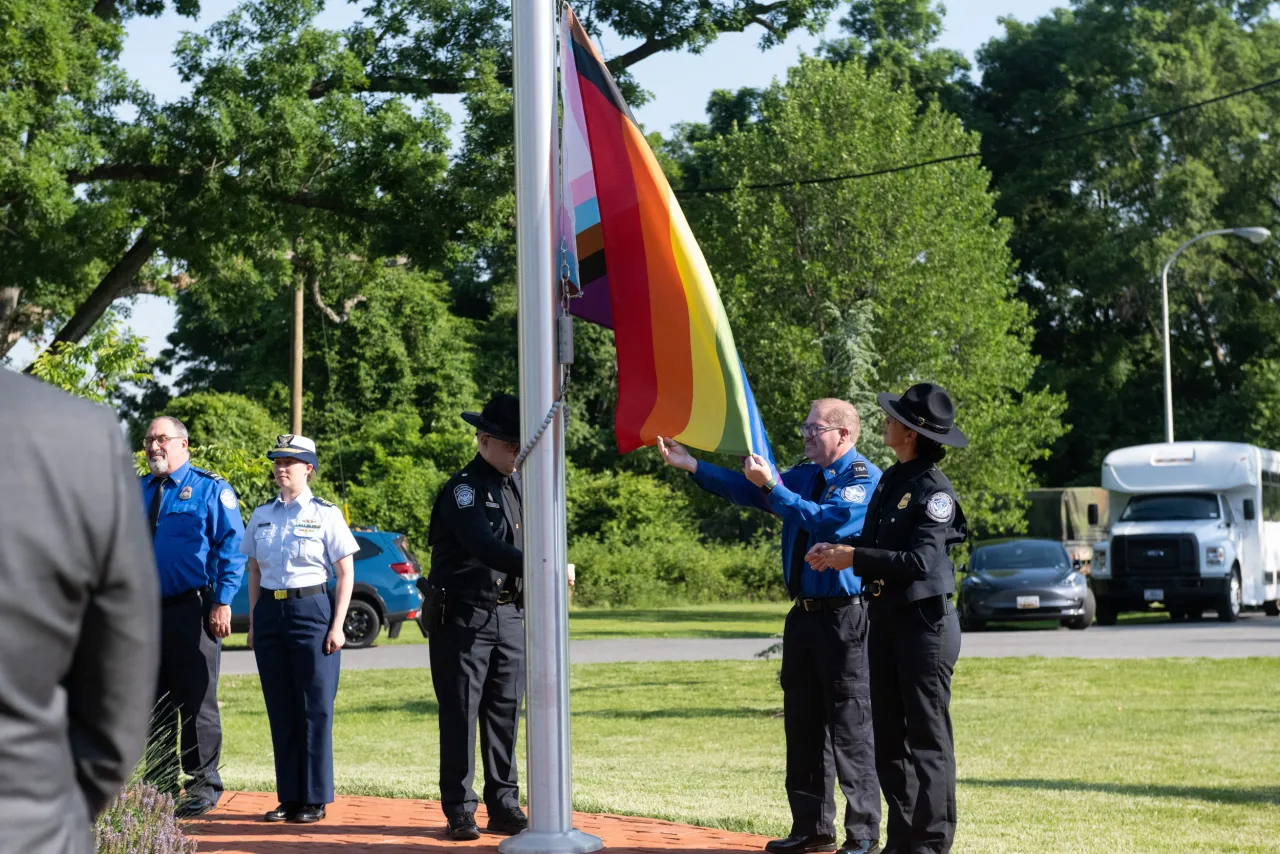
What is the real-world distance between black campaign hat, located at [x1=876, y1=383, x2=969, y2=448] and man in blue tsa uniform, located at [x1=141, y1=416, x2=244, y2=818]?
11.3 ft

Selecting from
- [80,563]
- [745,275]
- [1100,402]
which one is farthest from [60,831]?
[1100,402]

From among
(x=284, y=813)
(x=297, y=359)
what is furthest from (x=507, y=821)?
(x=297, y=359)

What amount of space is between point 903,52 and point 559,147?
47.8 m

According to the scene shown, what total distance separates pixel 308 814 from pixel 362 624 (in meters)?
14.8

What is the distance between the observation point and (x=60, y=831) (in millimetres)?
1896

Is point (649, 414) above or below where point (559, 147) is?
below

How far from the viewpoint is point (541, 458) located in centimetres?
607

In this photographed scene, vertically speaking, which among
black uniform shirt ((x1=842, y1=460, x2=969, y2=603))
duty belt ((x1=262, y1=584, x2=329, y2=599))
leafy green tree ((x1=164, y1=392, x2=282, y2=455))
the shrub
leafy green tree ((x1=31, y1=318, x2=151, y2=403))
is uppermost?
leafy green tree ((x1=164, y1=392, x2=282, y2=455))

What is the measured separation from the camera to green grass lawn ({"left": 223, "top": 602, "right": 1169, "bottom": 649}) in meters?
25.1

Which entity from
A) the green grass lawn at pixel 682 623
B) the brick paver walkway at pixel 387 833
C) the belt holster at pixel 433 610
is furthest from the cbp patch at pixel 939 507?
the green grass lawn at pixel 682 623

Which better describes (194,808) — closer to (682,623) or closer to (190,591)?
(190,591)

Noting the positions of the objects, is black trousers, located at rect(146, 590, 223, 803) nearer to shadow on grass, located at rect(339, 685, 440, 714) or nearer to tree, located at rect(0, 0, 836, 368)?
shadow on grass, located at rect(339, 685, 440, 714)

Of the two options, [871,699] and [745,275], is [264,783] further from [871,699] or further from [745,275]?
[745,275]

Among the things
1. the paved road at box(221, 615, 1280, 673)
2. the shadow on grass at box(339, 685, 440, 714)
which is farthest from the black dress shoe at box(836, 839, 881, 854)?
the paved road at box(221, 615, 1280, 673)
